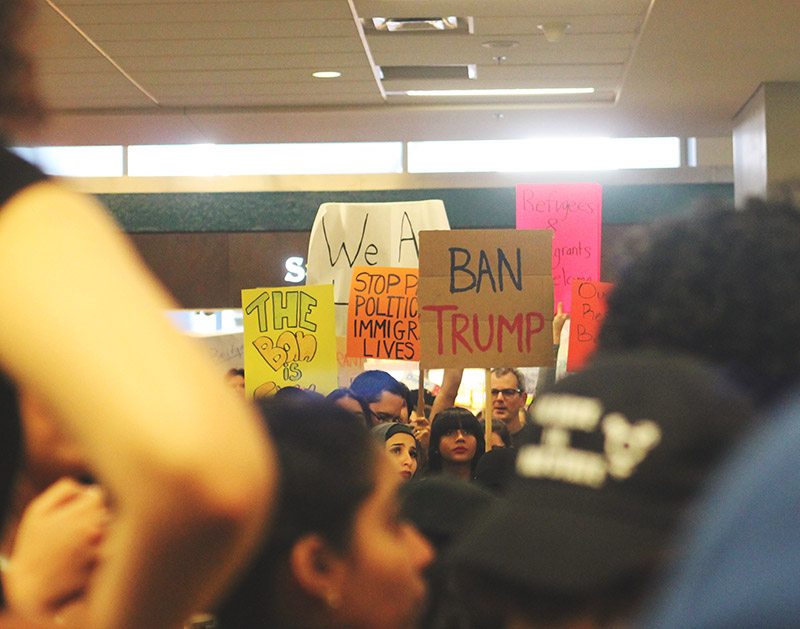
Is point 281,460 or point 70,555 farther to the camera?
point 281,460

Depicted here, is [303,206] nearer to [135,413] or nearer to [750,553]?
[135,413]

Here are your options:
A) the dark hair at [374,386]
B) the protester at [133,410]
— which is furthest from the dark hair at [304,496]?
the dark hair at [374,386]

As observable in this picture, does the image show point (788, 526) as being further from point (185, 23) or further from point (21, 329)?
point (185, 23)

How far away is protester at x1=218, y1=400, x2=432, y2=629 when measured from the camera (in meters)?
1.00

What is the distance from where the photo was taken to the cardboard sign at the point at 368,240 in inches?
212

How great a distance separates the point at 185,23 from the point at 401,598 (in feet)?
14.5

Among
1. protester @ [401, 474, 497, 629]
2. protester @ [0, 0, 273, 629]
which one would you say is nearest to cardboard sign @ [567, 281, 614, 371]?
protester @ [401, 474, 497, 629]

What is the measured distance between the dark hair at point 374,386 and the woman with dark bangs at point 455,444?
2.93 feet

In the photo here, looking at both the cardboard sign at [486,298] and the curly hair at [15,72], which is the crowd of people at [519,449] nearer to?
the curly hair at [15,72]

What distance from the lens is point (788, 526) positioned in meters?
0.34

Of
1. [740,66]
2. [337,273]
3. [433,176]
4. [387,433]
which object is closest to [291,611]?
[387,433]

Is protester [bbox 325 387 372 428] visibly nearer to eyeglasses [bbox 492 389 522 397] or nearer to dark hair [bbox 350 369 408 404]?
dark hair [bbox 350 369 408 404]

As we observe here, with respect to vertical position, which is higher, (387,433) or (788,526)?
(788,526)

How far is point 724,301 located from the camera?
63 cm
